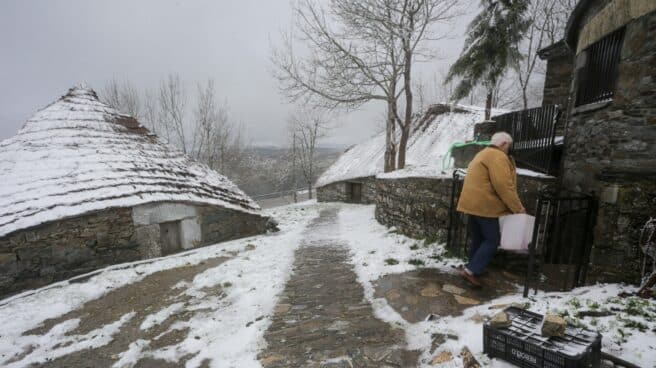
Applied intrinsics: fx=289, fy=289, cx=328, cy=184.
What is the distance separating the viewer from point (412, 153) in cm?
1733

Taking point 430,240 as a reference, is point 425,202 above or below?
above

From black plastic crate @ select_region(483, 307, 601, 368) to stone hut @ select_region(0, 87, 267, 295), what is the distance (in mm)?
7518

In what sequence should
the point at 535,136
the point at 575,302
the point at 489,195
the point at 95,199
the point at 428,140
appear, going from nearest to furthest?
the point at 575,302
the point at 489,195
the point at 535,136
the point at 95,199
the point at 428,140

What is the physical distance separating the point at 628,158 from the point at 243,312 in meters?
5.34

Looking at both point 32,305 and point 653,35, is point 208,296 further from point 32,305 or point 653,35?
point 653,35

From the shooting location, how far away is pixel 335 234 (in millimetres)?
8695

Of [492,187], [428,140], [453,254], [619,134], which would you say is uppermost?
[428,140]

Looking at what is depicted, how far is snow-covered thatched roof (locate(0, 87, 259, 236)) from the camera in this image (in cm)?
625

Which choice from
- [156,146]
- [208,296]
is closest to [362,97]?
[156,146]

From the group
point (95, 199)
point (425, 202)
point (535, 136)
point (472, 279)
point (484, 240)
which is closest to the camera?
point (472, 279)

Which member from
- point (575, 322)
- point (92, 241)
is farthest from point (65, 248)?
point (575, 322)

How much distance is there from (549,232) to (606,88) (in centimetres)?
218

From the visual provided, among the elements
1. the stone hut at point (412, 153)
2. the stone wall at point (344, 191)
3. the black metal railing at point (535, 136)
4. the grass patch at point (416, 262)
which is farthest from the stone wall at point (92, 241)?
the stone wall at point (344, 191)

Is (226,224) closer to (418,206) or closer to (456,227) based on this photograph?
(418,206)
